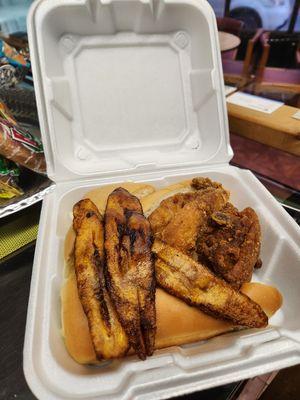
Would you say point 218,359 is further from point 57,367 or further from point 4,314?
point 4,314

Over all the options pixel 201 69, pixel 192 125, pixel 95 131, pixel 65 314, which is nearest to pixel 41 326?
pixel 65 314

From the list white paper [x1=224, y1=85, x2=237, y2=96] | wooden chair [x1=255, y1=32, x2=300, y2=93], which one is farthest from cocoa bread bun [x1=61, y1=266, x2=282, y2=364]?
wooden chair [x1=255, y1=32, x2=300, y2=93]

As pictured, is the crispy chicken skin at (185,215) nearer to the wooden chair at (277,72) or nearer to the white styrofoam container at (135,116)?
the white styrofoam container at (135,116)

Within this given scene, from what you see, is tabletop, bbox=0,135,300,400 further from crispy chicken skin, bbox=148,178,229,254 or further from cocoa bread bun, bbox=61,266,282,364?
crispy chicken skin, bbox=148,178,229,254

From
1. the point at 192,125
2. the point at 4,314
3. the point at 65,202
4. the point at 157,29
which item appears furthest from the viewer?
the point at 192,125

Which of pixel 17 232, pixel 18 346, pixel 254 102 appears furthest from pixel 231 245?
pixel 254 102

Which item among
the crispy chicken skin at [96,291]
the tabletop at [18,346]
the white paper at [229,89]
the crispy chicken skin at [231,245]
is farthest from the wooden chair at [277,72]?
the crispy chicken skin at [96,291]
